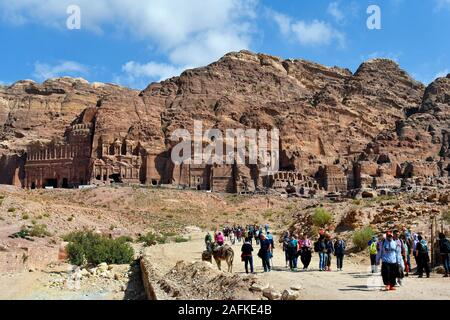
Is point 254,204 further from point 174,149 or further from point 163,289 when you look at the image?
point 163,289

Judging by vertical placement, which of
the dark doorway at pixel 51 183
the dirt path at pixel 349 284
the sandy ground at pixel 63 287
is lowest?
the sandy ground at pixel 63 287

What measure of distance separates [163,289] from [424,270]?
10692 mm

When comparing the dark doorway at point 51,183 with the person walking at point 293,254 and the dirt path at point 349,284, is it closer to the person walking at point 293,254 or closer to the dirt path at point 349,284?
the dirt path at point 349,284

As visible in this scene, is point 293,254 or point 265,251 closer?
point 265,251

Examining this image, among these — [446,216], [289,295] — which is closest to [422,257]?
[289,295]

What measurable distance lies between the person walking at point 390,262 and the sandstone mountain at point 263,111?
7593 cm

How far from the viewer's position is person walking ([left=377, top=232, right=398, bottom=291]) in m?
14.7

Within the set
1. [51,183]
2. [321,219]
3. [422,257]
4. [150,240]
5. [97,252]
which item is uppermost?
[51,183]

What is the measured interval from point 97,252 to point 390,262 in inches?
748

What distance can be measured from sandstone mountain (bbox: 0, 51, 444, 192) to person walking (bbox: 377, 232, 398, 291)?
75.9m

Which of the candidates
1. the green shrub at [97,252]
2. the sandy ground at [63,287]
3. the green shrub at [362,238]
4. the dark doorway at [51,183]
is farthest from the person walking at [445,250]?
the dark doorway at [51,183]

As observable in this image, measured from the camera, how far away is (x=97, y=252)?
29.2 metres

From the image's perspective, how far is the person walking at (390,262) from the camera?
1474 centimetres

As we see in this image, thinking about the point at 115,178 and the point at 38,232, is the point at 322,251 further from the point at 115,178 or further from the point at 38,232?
the point at 115,178
